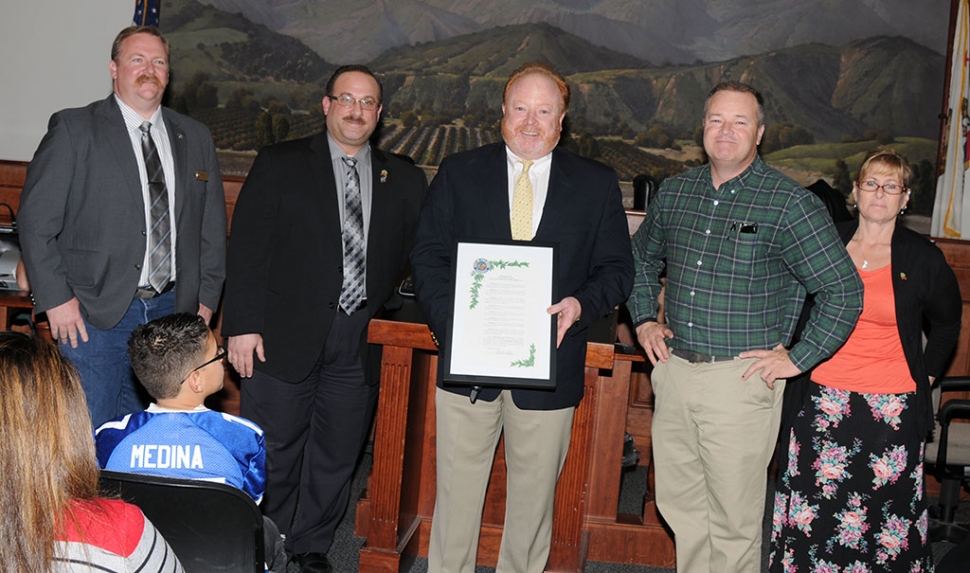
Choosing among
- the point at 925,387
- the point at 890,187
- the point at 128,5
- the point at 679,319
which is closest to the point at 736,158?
the point at 679,319

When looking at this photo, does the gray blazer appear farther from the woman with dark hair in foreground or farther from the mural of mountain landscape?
the mural of mountain landscape

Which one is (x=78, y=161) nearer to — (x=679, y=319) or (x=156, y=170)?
(x=156, y=170)

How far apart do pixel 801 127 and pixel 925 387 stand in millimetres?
3822

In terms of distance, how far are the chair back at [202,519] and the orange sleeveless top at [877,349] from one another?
2188 mm

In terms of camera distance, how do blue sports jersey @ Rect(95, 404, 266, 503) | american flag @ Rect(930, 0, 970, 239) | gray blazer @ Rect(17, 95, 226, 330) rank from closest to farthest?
blue sports jersey @ Rect(95, 404, 266, 503), gray blazer @ Rect(17, 95, 226, 330), american flag @ Rect(930, 0, 970, 239)

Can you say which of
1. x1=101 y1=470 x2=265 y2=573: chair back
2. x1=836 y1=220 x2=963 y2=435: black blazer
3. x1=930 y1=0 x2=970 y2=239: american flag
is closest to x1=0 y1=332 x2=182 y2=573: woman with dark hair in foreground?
x1=101 y1=470 x2=265 y2=573: chair back

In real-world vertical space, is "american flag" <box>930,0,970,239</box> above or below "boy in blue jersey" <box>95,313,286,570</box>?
above

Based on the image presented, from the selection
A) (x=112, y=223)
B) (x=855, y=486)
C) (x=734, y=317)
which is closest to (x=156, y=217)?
(x=112, y=223)

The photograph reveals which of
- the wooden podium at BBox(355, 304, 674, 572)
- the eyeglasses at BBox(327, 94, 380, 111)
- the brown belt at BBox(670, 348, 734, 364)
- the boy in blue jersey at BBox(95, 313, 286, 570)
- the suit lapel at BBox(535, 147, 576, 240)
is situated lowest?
the wooden podium at BBox(355, 304, 674, 572)

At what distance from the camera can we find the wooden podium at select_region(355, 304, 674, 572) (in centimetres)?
291

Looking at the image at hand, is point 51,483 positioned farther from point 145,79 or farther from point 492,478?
point 492,478

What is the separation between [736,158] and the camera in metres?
2.43

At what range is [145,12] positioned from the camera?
5.47 meters

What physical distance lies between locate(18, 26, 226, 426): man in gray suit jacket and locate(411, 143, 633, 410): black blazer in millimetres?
1016
